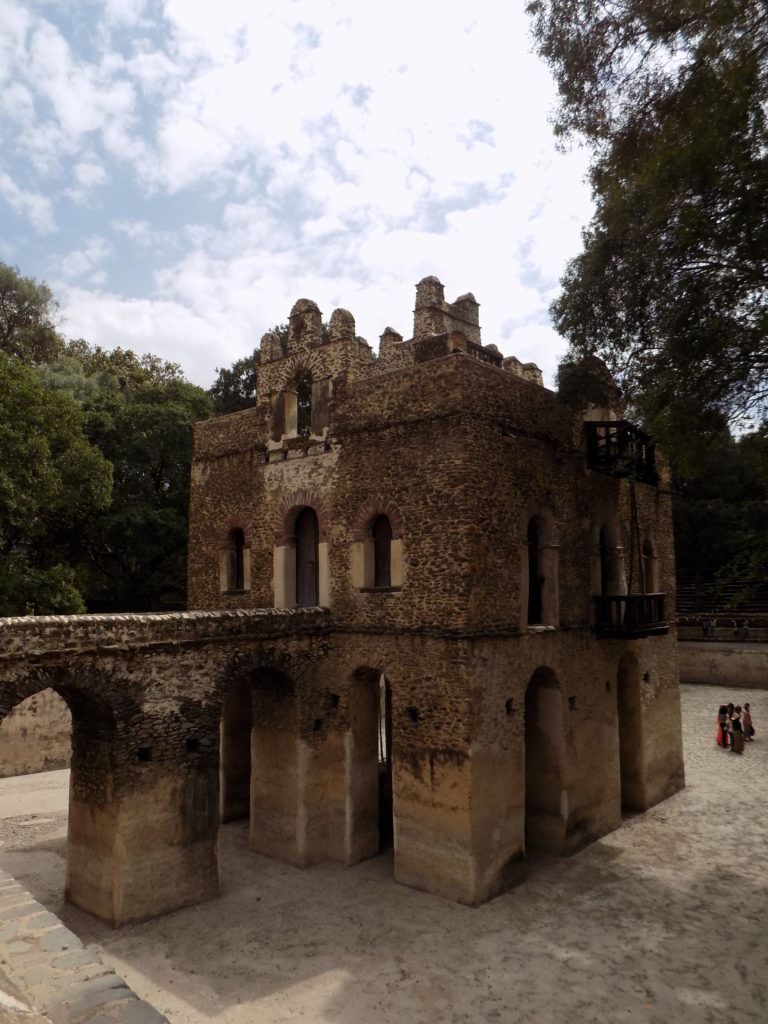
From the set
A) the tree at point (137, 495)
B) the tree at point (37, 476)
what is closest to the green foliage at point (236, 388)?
the tree at point (137, 495)

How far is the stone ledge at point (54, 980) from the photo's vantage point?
13.7 feet

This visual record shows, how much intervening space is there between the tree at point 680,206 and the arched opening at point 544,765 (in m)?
5.72

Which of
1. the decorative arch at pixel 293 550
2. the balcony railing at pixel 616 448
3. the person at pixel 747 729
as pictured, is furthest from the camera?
the person at pixel 747 729

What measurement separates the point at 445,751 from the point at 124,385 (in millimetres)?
29473

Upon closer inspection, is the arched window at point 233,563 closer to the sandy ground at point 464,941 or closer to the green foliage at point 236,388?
the sandy ground at point 464,941

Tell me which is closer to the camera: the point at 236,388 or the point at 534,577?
the point at 534,577

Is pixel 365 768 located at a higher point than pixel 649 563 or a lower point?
lower

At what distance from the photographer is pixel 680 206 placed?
11758 mm

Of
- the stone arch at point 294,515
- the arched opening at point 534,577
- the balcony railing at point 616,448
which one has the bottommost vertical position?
the arched opening at point 534,577

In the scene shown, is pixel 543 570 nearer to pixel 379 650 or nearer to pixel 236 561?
pixel 379 650

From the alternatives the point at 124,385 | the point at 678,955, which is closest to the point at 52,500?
the point at 124,385

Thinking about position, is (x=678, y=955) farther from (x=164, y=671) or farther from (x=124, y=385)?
(x=124, y=385)

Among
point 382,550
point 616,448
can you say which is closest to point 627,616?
point 616,448

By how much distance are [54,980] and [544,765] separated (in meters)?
11.1
